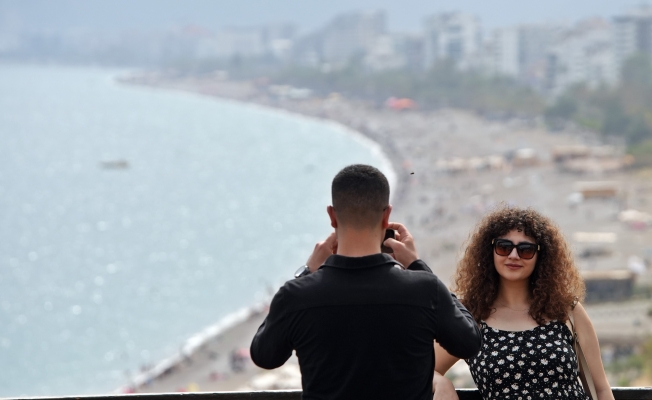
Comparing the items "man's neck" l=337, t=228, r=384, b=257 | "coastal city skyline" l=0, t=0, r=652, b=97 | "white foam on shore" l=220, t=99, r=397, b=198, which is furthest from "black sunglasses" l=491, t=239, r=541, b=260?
"coastal city skyline" l=0, t=0, r=652, b=97

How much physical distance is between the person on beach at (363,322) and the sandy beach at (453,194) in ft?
1.63

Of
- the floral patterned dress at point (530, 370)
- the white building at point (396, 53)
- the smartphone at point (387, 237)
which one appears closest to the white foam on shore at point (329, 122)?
the white building at point (396, 53)

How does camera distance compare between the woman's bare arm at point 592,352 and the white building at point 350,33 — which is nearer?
the woman's bare arm at point 592,352

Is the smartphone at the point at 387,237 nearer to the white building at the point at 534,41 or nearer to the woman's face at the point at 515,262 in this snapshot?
the woman's face at the point at 515,262

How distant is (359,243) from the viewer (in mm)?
1469

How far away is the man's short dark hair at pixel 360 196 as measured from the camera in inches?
57.8

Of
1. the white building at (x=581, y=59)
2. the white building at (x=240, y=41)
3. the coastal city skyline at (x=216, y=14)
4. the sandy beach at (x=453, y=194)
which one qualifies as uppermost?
the coastal city skyline at (x=216, y=14)

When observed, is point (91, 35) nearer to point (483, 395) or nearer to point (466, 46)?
point (466, 46)

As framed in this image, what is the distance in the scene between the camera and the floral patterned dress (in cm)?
178

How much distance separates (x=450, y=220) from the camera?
118 feet

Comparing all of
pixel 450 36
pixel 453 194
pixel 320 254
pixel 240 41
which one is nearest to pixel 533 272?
pixel 320 254

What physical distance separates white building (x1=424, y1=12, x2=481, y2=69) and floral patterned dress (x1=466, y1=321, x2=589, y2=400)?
113664 mm

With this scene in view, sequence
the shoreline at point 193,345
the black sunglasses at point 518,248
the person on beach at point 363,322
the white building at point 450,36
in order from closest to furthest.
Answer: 1. the person on beach at point 363,322
2. the black sunglasses at point 518,248
3. the shoreline at point 193,345
4. the white building at point 450,36

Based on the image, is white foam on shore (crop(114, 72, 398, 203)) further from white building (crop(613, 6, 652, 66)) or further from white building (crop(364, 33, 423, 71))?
white building (crop(613, 6, 652, 66))
